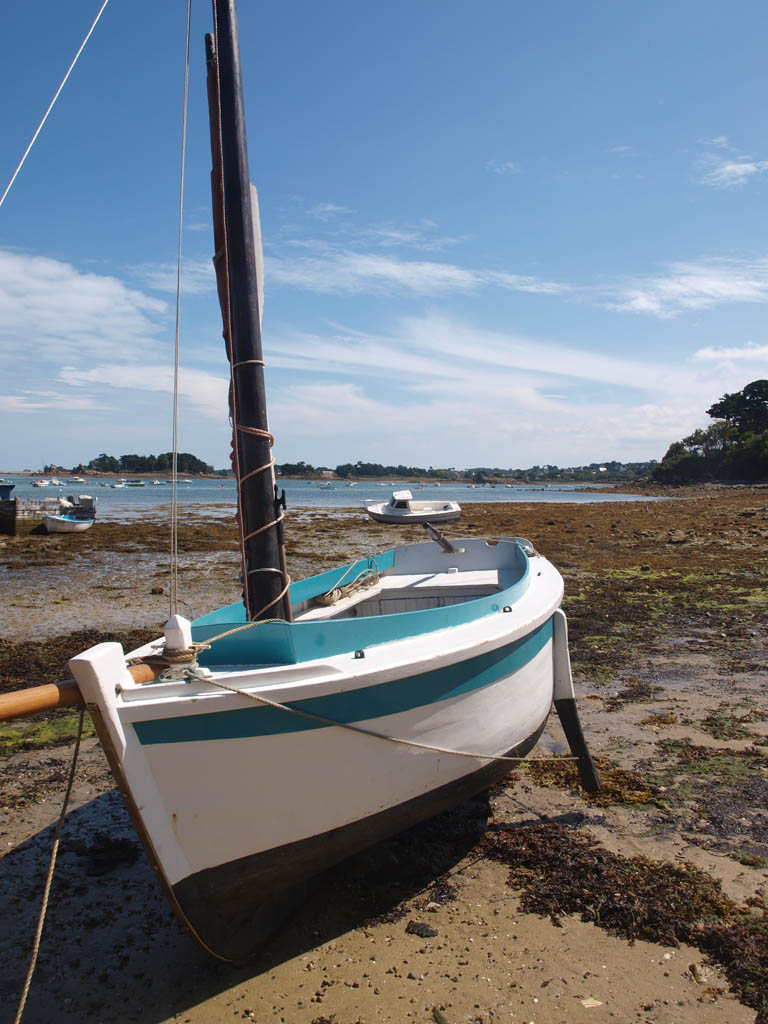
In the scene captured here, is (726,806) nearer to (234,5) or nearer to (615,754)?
(615,754)

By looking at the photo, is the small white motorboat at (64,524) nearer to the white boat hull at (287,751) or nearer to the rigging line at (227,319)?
the rigging line at (227,319)

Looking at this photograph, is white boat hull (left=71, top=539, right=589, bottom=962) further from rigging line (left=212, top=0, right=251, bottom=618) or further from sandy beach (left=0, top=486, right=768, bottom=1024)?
rigging line (left=212, top=0, right=251, bottom=618)

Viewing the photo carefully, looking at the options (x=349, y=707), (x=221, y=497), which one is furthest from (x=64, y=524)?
(x=221, y=497)

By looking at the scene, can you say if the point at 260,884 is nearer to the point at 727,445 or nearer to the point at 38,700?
the point at 38,700

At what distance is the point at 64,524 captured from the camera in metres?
27.0

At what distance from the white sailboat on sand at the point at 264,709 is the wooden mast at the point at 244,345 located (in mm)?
10

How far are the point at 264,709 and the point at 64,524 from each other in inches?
1062

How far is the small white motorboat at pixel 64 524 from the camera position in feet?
87.9

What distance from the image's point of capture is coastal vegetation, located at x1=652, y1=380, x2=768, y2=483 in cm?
7962

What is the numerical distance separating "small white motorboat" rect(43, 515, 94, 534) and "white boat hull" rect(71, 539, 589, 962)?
26.2 m

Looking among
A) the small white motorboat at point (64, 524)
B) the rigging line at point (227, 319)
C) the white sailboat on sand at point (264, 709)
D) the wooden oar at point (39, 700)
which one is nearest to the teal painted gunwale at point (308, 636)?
the white sailboat on sand at point (264, 709)

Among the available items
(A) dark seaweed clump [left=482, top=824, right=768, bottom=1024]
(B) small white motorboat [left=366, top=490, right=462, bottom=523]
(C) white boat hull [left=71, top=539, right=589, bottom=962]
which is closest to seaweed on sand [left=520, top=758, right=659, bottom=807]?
(A) dark seaweed clump [left=482, top=824, right=768, bottom=1024]

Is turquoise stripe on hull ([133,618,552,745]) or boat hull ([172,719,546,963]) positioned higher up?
turquoise stripe on hull ([133,618,552,745])

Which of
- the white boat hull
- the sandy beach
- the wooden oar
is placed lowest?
the sandy beach
